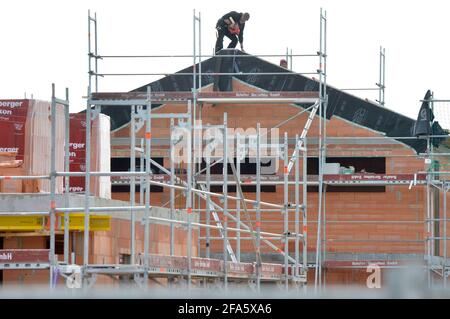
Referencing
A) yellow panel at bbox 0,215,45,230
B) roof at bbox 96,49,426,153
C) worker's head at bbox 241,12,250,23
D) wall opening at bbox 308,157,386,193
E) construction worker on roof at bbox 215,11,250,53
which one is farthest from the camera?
worker's head at bbox 241,12,250,23

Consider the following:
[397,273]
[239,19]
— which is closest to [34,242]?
[397,273]

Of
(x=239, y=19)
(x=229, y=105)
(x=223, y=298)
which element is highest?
(x=239, y=19)

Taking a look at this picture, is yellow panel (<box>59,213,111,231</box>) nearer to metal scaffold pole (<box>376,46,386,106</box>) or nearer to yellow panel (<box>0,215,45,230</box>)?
yellow panel (<box>0,215,45,230</box>)

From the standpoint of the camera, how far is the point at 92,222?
13.4 metres

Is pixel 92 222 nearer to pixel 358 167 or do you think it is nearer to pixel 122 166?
pixel 122 166

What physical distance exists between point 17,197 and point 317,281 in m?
14.4

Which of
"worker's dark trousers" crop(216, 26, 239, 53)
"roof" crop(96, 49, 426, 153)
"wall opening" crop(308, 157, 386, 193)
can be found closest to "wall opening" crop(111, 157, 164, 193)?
"roof" crop(96, 49, 426, 153)

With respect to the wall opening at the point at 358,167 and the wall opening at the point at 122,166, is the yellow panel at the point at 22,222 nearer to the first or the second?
the wall opening at the point at 122,166

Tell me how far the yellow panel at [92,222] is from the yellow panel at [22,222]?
0.86 ft

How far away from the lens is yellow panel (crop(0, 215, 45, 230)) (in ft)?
43.5

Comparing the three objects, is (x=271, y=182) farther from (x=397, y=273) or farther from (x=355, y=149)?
(x=397, y=273)

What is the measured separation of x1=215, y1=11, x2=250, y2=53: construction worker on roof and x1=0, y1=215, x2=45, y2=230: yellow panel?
1651cm

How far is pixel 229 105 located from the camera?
28.5 meters

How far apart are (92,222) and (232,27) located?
16710 millimetres
